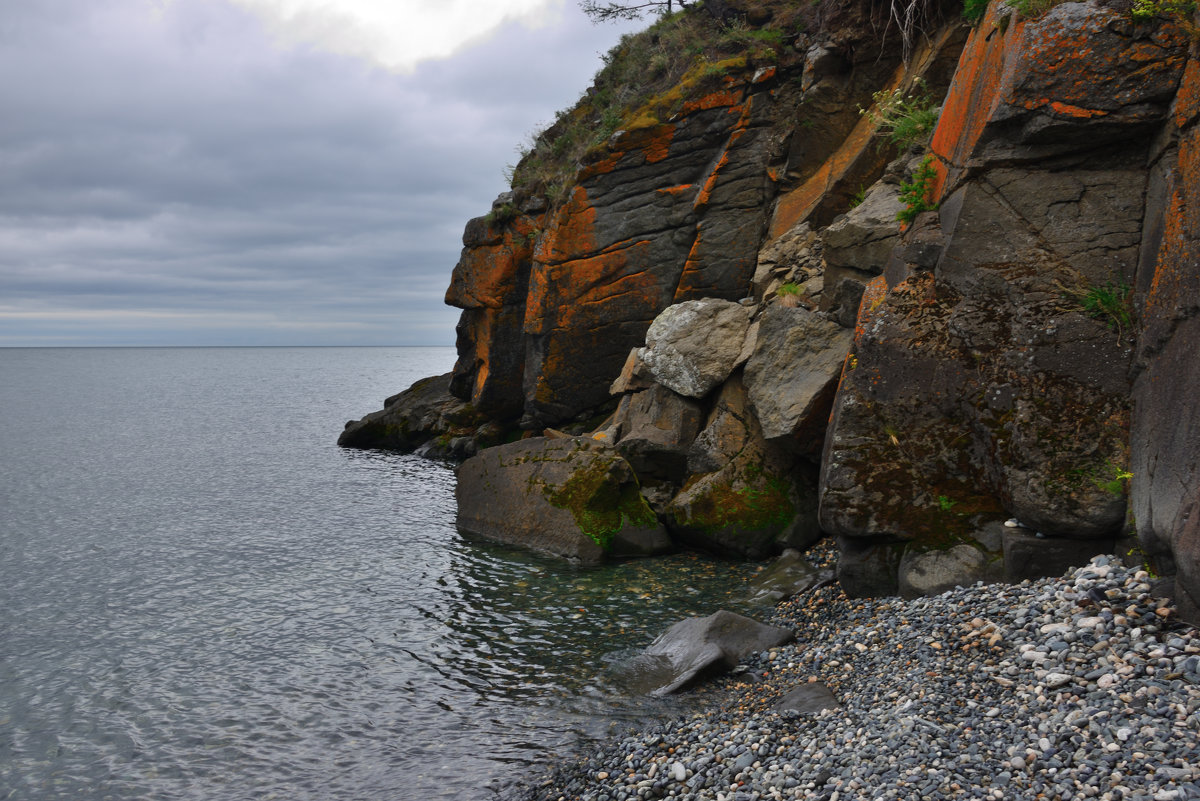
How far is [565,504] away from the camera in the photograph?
724 inches

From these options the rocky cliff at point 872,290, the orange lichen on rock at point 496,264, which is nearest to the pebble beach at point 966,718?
the rocky cliff at point 872,290

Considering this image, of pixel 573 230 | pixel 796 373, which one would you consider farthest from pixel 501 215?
pixel 796 373

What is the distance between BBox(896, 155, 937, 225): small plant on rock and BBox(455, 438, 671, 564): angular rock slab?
872 centimetres

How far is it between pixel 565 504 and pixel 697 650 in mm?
7562

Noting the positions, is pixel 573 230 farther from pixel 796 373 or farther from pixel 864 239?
pixel 796 373

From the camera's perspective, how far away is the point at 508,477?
2042cm

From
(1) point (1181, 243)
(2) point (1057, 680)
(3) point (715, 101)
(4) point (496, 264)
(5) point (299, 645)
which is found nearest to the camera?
(2) point (1057, 680)

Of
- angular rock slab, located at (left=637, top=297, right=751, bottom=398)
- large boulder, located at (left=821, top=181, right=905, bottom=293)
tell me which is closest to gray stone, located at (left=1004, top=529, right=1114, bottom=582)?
large boulder, located at (left=821, top=181, right=905, bottom=293)

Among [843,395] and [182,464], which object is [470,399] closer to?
[182,464]

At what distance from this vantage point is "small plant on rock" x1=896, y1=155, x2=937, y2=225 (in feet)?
42.1

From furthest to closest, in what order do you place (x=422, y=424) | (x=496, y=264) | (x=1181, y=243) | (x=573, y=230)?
(x=422, y=424) < (x=496, y=264) < (x=573, y=230) < (x=1181, y=243)

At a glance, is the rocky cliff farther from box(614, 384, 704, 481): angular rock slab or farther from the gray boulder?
the gray boulder

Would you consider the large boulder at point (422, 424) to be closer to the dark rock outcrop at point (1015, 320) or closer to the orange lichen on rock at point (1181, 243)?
the dark rock outcrop at point (1015, 320)

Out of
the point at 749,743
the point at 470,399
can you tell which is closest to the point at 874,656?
the point at 749,743
